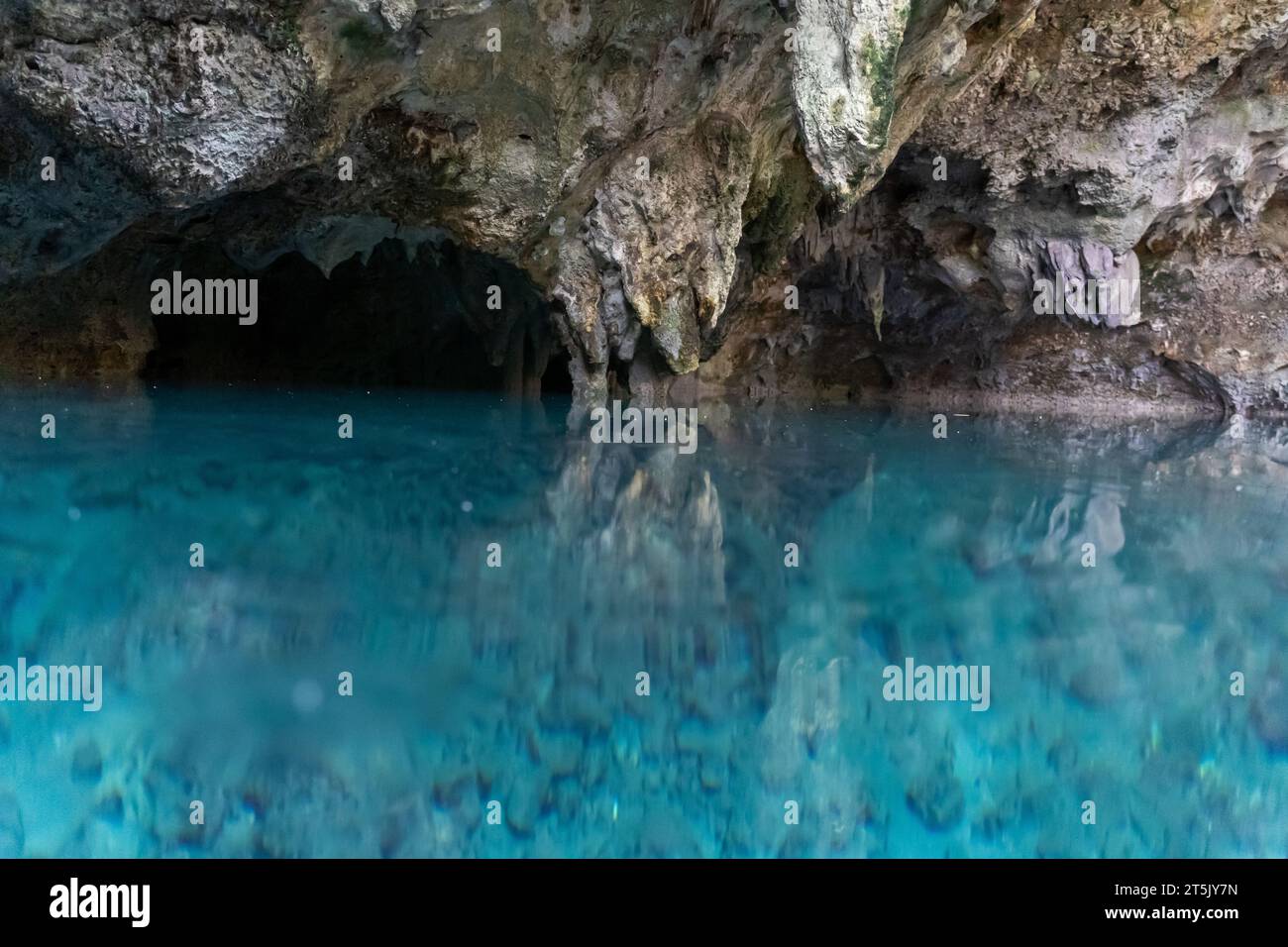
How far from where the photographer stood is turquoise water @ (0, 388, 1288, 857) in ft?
8.31

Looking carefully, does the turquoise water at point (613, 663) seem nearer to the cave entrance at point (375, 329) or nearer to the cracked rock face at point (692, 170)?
the cracked rock face at point (692, 170)

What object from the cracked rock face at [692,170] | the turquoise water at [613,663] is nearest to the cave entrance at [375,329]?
the cracked rock face at [692,170]

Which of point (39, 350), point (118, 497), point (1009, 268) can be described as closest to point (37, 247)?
point (39, 350)

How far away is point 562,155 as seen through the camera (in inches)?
410

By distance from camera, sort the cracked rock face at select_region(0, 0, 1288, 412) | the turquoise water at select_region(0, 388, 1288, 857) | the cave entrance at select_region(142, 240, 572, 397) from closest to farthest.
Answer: the turquoise water at select_region(0, 388, 1288, 857), the cracked rock face at select_region(0, 0, 1288, 412), the cave entrance at select_region(142, 240, 572, 397)

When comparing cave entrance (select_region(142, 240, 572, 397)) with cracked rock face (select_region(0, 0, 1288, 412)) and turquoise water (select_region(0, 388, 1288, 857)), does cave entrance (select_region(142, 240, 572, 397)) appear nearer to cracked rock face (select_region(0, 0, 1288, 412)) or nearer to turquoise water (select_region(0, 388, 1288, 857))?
cracked rock face (select_region(0, 0, 1288, 412))

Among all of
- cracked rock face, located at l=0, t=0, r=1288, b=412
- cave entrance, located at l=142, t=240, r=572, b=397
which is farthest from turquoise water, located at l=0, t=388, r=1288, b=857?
cave entrance, located at l=142, t=240, r=572, b=397

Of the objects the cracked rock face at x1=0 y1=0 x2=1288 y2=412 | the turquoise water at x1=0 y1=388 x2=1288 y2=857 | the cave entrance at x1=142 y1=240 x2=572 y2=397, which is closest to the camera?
the turquoise water at x1=0 y1=388 x2=1288 y2=857

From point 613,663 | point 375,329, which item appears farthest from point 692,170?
point 613,663

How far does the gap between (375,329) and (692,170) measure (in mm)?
8614

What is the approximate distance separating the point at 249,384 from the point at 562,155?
24.5ft

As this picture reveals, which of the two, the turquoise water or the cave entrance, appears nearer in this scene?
the turquoise water

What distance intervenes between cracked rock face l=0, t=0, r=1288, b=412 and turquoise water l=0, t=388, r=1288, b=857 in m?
2.79

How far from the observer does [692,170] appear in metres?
11.3
